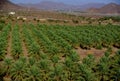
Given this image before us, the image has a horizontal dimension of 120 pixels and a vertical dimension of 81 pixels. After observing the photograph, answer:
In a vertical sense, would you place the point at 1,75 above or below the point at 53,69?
below

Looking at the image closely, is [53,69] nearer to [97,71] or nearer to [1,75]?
[97,71]

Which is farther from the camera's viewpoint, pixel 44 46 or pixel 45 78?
pixel 44 46

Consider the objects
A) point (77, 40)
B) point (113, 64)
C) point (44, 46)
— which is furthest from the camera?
point (77, 40)

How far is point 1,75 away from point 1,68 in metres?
1.01

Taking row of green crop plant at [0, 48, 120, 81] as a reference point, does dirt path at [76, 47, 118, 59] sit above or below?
below

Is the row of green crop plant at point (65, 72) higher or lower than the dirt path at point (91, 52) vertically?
higher

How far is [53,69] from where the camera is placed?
32500 mm

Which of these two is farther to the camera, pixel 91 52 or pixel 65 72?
pixel 91 52

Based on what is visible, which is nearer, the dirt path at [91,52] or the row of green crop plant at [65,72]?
the row of green crop plant at [65,72]

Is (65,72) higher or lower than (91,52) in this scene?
higher

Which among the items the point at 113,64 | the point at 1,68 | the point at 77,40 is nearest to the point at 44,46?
the point at 77,40

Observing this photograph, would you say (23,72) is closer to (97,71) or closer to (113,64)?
(97,71)

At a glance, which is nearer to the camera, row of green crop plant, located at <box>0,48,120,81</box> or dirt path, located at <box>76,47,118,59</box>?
row of green crop plant, located at <box>0,48,120,81</box>

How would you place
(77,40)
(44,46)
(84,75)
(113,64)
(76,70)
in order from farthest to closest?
(77,40), (44,46), (113,64), (76,70), (84,75)
